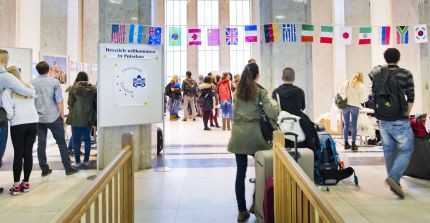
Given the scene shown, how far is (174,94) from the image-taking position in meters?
13.7

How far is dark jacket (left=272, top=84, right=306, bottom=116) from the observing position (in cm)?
434

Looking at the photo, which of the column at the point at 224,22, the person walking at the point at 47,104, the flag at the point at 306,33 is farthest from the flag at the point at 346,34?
the column at the point at 224,22

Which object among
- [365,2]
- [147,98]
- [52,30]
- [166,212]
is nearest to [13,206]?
[166,212]

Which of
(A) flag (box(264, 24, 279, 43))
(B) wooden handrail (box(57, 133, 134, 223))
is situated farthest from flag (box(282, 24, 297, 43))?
(B) wooden handrail (box(57, 133, 134, 223))

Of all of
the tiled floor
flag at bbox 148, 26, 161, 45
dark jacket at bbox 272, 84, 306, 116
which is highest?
flag at bbox 148, 26, 161, 45

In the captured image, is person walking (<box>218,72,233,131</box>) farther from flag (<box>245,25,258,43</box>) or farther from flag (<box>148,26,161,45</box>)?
flag (<box>148,26,161,45</box>)

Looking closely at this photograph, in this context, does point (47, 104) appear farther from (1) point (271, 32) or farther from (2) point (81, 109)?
(1) point (271, 32)

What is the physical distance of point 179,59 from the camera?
22.7 meters

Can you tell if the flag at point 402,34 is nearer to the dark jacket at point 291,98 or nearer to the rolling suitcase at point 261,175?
the dark jacket at point 291,98

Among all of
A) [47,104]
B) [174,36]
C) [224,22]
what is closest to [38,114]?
[47,104]

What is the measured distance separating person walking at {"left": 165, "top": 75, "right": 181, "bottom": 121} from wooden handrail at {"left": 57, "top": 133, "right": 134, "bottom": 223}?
1090cm

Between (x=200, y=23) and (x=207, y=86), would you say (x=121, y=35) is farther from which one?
(x=200, y=23)

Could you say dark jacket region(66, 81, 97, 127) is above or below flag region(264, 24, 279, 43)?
below

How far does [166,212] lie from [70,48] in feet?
27.1
